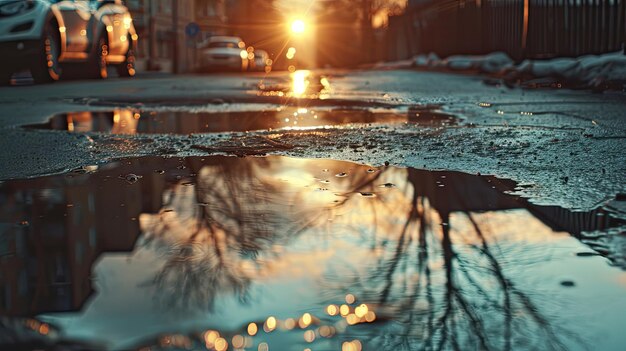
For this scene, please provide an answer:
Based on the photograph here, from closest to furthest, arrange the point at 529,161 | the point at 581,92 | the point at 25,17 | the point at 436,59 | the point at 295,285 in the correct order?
the point at 295,285, the point at 529,161, the point at 581,92, the point at 25,17, the point at 436,59

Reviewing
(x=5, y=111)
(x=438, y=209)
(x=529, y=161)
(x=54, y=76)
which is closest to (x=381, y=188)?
(x=438, y=209)

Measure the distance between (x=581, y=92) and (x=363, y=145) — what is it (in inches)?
274

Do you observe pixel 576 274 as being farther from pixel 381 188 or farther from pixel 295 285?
pixel 381 188

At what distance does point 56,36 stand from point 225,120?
842 centimetres

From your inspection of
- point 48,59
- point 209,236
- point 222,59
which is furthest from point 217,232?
point 222,59

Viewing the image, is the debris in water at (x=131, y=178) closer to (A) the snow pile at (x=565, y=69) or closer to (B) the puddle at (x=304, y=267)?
(B) the puddle at (x=304, y=267)

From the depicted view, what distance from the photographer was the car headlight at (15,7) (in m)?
15.0

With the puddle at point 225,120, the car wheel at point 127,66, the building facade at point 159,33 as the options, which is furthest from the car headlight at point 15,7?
the building facade at point 159,33

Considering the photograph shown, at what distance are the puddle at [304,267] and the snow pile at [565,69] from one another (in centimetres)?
821

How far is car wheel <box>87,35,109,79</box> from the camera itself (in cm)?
1841

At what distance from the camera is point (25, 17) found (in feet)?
48.6

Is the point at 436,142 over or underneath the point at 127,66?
underneath

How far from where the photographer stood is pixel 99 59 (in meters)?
18.8

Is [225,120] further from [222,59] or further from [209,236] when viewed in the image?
[222,59]
